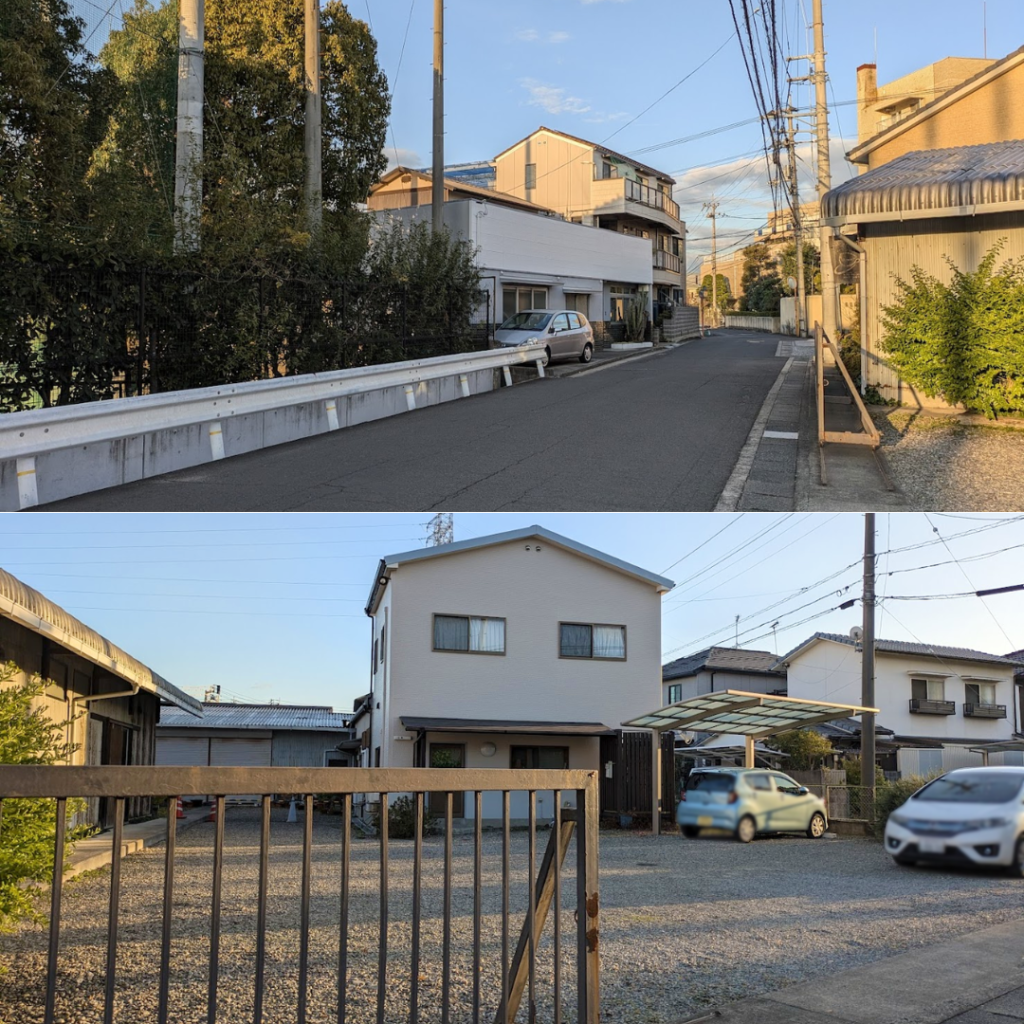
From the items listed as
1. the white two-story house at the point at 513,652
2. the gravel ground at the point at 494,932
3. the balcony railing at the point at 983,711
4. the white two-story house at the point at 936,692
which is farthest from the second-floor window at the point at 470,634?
the balcony railing at the point at 983,711

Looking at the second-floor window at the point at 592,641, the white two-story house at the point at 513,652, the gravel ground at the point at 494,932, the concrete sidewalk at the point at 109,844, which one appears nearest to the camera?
the gravel ground at the point at 494,932

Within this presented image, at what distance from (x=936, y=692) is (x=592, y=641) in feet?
63.1

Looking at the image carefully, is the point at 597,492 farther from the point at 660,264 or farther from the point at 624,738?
the point at 660,264

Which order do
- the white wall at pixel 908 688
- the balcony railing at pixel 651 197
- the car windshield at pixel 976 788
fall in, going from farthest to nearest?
the balcony railing at pixel 651 197, the white wall at pixel 908 688, the car windshield at pixel 976 788

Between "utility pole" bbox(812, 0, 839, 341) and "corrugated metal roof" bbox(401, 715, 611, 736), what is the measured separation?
35.8 ft

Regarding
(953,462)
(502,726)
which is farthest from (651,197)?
(953,462)

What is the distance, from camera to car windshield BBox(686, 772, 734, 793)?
58.3ft

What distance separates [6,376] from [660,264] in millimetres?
42414

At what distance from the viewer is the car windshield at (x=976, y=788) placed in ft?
38.2

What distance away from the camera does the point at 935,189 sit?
48.6 feet

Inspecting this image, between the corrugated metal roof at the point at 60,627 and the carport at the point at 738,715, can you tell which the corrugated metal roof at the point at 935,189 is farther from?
the corrugated metal roof at the point at 60,627

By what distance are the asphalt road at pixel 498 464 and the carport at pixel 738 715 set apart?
4.93 meters

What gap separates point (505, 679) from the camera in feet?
75.7

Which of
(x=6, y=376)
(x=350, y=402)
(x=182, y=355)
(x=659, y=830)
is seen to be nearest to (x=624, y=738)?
(x=659, y=830)
